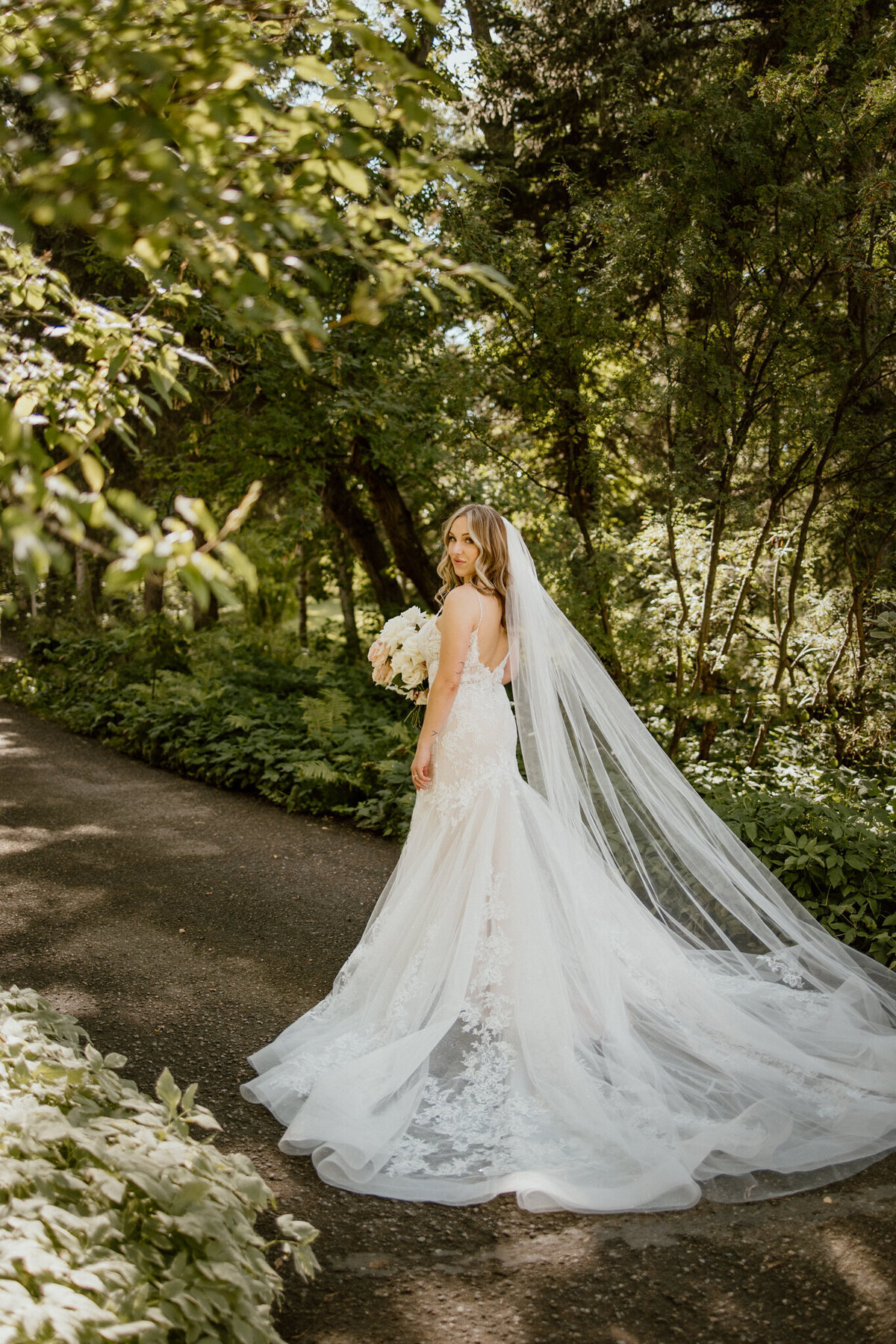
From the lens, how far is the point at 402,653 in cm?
432

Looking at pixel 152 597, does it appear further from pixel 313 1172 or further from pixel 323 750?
pixel 313 1172

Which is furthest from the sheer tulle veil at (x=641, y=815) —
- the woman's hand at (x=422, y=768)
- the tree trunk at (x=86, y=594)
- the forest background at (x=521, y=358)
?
the tree trunk at (x=86, y=594)

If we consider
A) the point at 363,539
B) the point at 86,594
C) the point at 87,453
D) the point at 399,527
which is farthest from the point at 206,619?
the point at 87,453

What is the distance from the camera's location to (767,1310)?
2.43m

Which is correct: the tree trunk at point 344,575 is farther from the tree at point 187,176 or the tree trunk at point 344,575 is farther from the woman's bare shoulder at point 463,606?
the tree at point 187,176

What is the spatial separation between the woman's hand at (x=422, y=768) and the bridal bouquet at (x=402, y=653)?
1.00 feet

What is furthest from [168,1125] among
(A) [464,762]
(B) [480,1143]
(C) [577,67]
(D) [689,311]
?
(C) [577,67]

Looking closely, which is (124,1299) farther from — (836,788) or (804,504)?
(804,504)

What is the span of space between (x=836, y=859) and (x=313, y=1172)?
3149mm

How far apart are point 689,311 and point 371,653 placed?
462cm

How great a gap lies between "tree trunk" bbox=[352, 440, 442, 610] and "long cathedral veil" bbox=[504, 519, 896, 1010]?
23.9 ft

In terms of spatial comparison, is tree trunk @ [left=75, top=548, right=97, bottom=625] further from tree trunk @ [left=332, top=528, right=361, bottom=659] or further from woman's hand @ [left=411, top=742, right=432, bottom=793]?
woman's hand @ [left=411, top=742, right=432, bottom=793]

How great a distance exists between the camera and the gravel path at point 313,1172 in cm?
243

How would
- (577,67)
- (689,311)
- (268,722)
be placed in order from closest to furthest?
1. (689,311)
2. (268,722)
3. (577,67)
